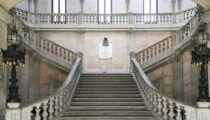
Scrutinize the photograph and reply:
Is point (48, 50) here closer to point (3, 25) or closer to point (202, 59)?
point (3, 25)

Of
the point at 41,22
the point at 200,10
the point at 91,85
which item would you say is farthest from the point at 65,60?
the point at 200,10

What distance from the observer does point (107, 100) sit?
1379cm

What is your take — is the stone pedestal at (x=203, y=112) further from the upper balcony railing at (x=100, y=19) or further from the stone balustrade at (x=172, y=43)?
the upper balcony railing at (x=100, y=19)

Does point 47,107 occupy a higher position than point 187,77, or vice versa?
point 187,77

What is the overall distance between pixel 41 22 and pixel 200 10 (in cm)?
1082

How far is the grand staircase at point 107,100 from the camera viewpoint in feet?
40.8

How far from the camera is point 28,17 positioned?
69.7 feet

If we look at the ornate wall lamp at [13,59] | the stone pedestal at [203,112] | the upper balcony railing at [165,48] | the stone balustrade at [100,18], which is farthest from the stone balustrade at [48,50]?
the stone pedestal at [203,112]

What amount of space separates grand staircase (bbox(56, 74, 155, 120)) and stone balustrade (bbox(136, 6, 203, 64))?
1.90 meters

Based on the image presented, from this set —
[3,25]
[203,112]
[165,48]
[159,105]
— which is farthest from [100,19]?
[203,112]

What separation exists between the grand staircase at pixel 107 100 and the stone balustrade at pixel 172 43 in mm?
1904

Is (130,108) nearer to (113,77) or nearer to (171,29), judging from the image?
(113,77)

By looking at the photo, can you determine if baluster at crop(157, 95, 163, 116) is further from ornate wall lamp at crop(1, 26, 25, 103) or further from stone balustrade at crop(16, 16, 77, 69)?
stone balustrade at crop(16, 16, 77, 69)

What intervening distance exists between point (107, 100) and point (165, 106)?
9.48 ft
